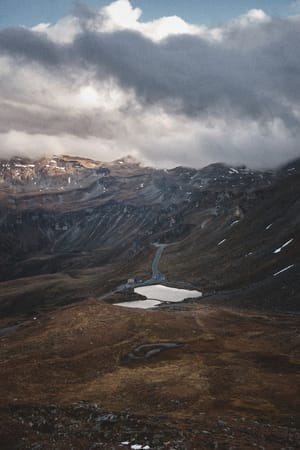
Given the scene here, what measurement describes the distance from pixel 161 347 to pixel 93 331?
1562 centimetres

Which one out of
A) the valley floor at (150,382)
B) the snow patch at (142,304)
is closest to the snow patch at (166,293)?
the snow patch at (142,304)

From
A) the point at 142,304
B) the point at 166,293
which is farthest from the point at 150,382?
the point at 166,293

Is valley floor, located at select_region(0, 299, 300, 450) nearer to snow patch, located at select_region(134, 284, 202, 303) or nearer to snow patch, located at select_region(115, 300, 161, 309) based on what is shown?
snow patch, located at select_region(115, 300, 161, 309)

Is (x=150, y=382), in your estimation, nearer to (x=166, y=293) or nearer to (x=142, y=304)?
(x=142, y=304)

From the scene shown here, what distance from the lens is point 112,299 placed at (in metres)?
160

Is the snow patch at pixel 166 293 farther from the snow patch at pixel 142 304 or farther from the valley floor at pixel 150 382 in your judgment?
the valley floor at pixel 150 382

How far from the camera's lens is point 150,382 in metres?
54.5

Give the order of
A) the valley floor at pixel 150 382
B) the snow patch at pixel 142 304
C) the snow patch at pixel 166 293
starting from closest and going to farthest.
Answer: the valley floor at pixel 150 382 → the snow patch at pixel 142 304 → the snow patch at pixel 166 293

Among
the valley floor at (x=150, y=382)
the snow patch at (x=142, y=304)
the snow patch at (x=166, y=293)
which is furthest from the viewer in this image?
the snow patch at (x=166, y=293)

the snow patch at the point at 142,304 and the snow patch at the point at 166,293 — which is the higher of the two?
the snow patch at the point at 142,304

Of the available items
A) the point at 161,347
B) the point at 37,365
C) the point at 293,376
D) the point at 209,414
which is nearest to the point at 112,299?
the point at 161,347

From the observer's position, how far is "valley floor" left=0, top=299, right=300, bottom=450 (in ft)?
109

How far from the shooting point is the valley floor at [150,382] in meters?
33.3

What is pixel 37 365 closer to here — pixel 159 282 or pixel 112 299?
pixel 112 299
